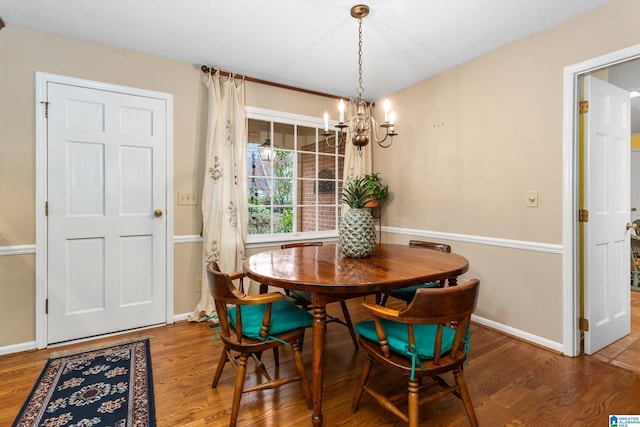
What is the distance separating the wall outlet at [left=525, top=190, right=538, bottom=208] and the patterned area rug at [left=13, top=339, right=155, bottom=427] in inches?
118

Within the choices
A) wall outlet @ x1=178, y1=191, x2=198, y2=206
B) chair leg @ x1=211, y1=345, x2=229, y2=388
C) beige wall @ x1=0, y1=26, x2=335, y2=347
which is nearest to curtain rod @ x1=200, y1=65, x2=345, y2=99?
beige wall @ x1=0, y1=26, x2=335, y2=347

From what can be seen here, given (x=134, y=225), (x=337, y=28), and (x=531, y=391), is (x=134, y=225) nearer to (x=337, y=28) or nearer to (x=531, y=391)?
(x=337, y=28)

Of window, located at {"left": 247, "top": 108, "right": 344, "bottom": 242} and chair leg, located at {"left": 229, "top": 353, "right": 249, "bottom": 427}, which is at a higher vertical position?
window, located at {"left": 247, "top": 108, "right": 344, "bottom": 242}

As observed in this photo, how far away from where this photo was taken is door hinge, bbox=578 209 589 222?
234 cm

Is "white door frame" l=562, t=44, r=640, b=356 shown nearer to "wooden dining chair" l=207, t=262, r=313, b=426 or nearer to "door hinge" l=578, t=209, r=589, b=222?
"door hinge" l=578, t=209, r=589, b=222

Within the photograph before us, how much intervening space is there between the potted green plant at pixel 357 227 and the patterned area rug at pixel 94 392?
1.46 m

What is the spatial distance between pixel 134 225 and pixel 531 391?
3.25 metres

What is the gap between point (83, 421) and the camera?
1.63m

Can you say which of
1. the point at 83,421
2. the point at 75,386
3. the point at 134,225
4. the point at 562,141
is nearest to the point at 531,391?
the point at 562,141

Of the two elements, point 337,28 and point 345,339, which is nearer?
point 337,28

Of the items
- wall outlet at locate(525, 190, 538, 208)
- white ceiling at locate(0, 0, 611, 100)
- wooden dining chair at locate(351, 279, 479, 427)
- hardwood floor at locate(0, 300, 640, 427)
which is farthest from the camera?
wall outlet at locate(525, 190, 538, 208)

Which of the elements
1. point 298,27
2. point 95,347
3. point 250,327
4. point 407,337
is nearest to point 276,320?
point 250,327

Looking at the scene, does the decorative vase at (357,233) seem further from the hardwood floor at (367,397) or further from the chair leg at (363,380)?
the hardwood floor at (367,397)

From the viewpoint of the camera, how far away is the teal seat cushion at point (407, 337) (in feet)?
4.62
